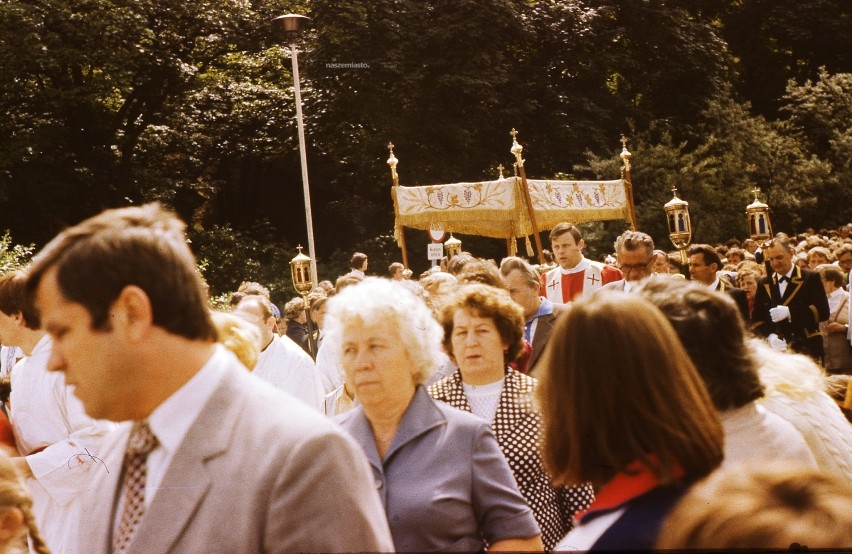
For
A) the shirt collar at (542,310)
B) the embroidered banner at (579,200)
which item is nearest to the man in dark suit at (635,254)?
the shirt collar at (542,310)

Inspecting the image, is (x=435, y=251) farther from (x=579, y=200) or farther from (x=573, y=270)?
(x=573, y=270)

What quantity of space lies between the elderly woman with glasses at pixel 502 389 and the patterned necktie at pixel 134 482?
206 centimetres

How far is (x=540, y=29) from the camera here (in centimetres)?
3142

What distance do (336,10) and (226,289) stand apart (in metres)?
8.72

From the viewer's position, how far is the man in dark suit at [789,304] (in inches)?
378

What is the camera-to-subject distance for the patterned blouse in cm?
389

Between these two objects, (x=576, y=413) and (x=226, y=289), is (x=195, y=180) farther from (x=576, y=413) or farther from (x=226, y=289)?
(x=576, y=413)

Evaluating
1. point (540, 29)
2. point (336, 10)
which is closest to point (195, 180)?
point (336, 10)

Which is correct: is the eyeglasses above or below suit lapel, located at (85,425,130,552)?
above

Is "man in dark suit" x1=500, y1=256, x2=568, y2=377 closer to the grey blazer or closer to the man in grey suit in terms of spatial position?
the grey blazer

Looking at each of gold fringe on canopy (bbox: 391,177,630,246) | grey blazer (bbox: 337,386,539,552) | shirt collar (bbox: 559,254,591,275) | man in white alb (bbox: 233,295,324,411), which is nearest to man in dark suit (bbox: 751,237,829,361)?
shirt collar (bbox: 559,254,591,275)

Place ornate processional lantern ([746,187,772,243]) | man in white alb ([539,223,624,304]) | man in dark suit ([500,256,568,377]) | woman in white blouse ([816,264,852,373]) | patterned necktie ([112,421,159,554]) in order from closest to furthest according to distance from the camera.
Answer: patterned necktie ([112,421,159,554]) < man in dark suit ([500,256,568,377]) < man in white alb ([539,223,624,304]) < ornate processional lantern ([746,187,772,243]) < woman in white blouse ([816,264,852,373])

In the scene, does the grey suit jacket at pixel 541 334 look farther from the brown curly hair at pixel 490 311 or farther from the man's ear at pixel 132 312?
the man's ear at pixel 132 312

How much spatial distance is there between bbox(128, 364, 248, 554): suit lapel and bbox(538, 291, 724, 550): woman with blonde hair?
70 centimetres
